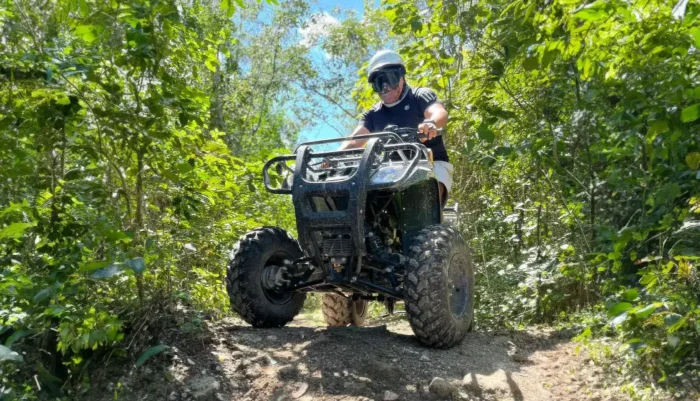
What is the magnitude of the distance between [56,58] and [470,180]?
250 inches

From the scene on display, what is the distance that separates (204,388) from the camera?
3656 mm

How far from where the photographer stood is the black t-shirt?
5527 mm

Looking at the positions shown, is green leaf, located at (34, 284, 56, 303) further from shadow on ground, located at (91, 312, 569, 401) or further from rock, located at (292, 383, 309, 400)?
rock, located at (292, 383, 309, 400)

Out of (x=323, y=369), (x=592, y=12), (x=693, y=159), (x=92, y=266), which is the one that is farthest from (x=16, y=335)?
(x=693, y=159)

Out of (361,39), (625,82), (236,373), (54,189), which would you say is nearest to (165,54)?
(54,189)

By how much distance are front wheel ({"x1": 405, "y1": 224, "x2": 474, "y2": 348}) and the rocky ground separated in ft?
0.51

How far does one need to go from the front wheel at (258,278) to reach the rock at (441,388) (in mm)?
1678

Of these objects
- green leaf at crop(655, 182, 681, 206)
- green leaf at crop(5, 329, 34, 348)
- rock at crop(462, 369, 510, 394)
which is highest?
green leaf at crop(655, 182, 681, 206)

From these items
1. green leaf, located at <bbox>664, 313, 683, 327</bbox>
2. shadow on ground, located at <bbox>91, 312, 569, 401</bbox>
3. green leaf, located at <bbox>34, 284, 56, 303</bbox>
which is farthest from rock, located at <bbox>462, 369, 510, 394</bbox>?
green leaf, located at <bbox>34, 284, 56, 303</bbox>

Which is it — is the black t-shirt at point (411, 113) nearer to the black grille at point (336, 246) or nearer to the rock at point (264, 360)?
the black grille at point (336, 246)

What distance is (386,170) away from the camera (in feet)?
14.4

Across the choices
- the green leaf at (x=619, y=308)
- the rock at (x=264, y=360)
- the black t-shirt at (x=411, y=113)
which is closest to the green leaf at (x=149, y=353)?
the rock at (x=264, y=360)

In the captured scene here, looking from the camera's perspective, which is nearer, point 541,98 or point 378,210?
point 378,210

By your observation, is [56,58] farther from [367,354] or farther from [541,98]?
[541,98]
